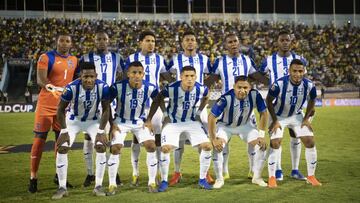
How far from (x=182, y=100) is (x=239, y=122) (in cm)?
102

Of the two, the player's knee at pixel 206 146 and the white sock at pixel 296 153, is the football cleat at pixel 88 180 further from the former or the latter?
the white sock at pixel 296 153

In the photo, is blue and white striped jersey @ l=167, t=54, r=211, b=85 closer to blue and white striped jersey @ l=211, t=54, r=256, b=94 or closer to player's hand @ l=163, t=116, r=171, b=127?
blue and white striped jersey @ l=211, t=54, r=256, b=94

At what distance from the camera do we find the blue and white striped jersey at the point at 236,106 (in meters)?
7.50

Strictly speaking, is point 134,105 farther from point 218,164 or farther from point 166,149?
point 218,164

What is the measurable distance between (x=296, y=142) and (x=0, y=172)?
5352 mm

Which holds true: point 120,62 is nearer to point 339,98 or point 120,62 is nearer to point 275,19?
point 339,98

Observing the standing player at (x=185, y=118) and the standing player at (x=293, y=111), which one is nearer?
the standing player at (x=185, y=118)

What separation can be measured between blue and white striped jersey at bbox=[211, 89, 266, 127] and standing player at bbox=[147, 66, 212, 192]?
12.7 inches

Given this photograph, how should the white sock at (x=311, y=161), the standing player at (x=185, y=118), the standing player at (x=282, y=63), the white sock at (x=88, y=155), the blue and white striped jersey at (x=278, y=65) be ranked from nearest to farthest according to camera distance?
the standing player at (x=185, y=118) < the white sock at (x=311, y=161) < the white sock at (x=88, y=155) < the standing player at (x=282, y=63) < the blue and white striped jersey at (x=278, y=65)

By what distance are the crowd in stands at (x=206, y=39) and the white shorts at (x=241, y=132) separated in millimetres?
22775

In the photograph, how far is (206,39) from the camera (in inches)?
1391

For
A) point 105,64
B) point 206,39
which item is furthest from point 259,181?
point 206,39

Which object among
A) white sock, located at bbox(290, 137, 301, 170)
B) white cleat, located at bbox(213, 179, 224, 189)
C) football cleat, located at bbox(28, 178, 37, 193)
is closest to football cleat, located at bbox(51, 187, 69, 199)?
football cleat, located at bbox(28, 178, 37, 193)

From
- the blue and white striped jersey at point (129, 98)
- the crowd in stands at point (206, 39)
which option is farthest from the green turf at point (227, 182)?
the crowd in stands at point (206, 39)
